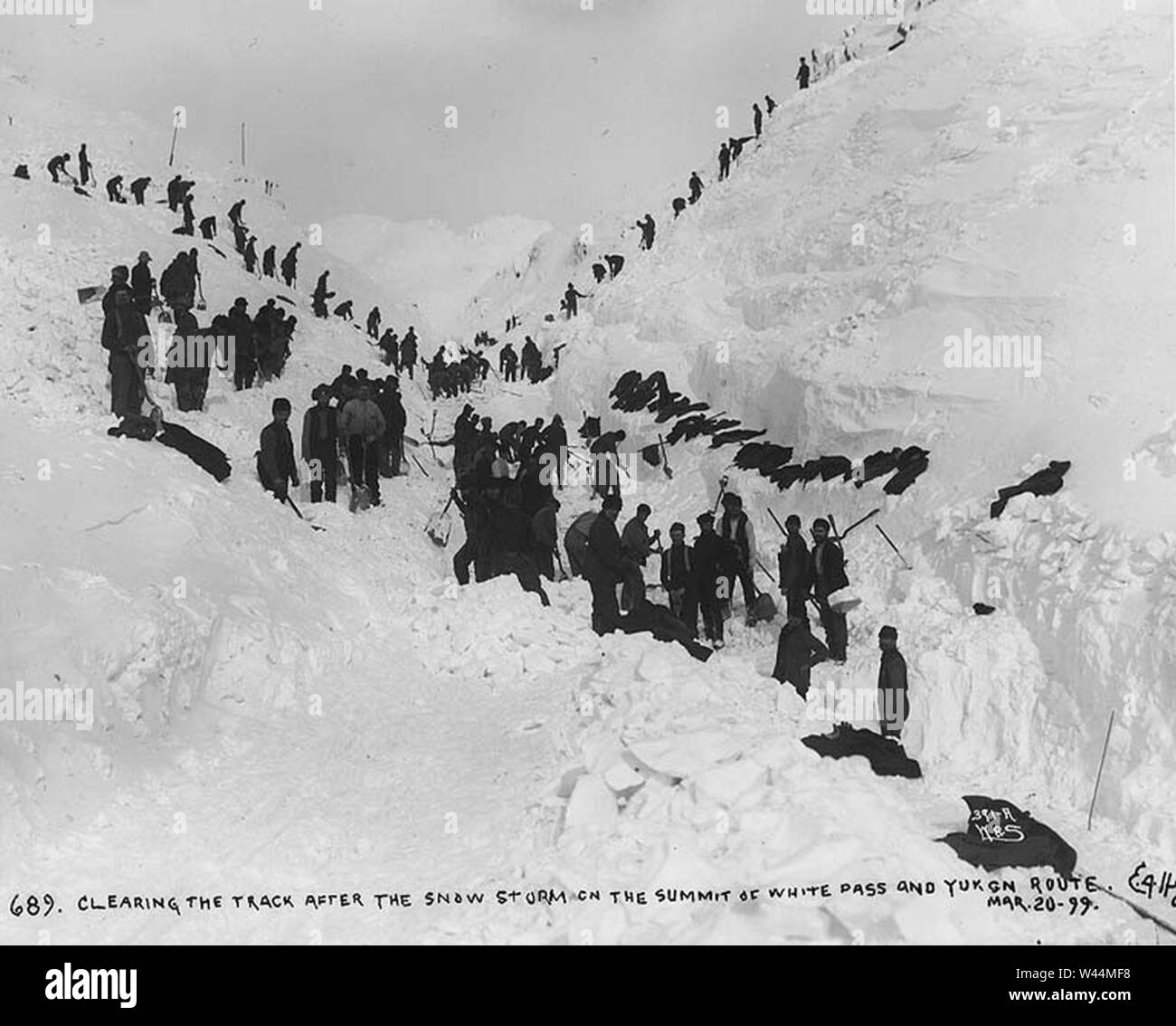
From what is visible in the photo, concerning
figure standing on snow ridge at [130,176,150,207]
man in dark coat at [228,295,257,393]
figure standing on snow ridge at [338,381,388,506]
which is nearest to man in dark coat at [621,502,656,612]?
figure standing on snow ridge at [338,381,388,506]

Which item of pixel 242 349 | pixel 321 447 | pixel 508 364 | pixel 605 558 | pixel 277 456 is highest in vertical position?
pixel 508 364

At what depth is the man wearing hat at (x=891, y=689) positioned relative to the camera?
865 centimetres

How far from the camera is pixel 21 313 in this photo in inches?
609

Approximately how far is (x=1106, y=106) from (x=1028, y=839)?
56.4 feet

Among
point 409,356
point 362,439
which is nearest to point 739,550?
point 362,439

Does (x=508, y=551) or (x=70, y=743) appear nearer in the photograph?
(x=70, y=743)

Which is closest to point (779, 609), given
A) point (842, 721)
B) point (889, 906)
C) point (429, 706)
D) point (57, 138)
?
point (842, 721)

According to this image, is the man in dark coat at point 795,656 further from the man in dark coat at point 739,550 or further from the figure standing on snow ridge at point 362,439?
the figure standing on snow ridge at point 362,439

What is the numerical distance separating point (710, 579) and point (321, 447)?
598 cm

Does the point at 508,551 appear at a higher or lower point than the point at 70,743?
higher

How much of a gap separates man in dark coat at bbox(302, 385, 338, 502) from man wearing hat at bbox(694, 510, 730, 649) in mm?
5541

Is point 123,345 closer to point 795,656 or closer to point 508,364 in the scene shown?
point 795,656

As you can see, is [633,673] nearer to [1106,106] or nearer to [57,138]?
[1106,106]

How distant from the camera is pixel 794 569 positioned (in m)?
10.9
